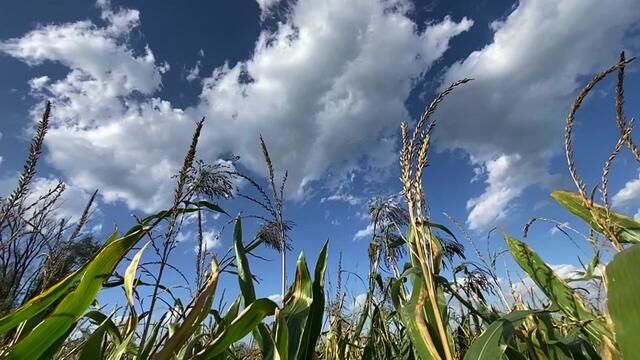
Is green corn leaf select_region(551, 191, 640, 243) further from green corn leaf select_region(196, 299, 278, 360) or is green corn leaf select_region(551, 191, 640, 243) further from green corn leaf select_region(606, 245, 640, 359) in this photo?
green corn leaf select_region(196, 299, 278, 360)

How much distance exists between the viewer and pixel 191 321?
43.7 inches

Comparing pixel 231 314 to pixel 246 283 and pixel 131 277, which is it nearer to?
pixel 246 283

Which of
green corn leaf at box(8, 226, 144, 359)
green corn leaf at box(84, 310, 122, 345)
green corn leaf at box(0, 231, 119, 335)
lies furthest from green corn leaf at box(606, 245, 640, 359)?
green corn leaf at box(84, 310, 122, 345)

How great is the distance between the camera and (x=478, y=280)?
6.87ft

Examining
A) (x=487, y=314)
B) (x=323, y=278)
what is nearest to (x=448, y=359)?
(x=323, y=278)

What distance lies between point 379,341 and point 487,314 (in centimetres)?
73

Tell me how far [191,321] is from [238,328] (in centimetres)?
12

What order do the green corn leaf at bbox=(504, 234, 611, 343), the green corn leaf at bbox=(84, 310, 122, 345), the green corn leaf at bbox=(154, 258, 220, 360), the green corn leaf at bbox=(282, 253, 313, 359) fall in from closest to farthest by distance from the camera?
the green corn leaf at bbox=(154, 258, 220, 360) → the green corn leaf at bbox=(282, 253, 313, 359) → the green corn leaf at bbox=(504, 234, 611, 343) → the green corn leaf at bbox=(84, 310, 122, 345)

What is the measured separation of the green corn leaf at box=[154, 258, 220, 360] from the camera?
108 centimetres

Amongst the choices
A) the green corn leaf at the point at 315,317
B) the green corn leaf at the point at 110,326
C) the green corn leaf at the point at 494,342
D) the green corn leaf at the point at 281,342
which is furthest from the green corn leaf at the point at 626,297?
the green corn leaf at the point at 110,326

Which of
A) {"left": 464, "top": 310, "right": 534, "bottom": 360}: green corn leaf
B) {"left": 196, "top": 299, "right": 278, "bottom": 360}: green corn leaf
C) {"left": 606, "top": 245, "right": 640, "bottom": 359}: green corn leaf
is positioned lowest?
{"left": 606, "top": 245, "right": 640, "bottom": 359}: green corn leaf

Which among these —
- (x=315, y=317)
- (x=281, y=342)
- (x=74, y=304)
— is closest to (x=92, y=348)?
(x=74, y=304)

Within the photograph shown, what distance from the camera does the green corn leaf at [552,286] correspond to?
1.36 m

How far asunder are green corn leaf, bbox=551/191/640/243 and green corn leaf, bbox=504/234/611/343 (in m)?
0.20
